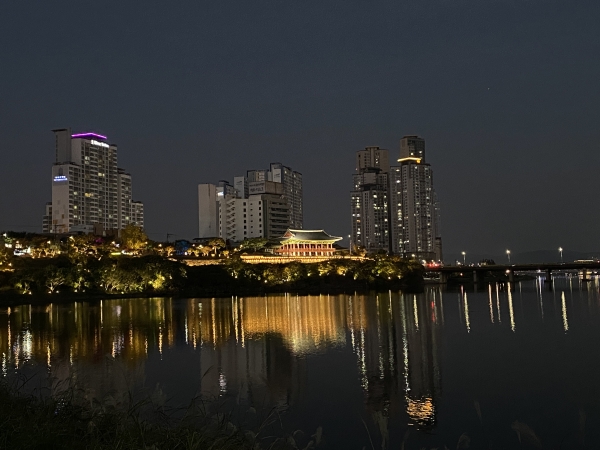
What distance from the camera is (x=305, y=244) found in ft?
401

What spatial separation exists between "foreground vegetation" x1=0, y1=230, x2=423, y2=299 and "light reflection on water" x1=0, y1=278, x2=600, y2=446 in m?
13.2

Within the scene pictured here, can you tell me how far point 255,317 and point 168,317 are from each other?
7307 millimetres

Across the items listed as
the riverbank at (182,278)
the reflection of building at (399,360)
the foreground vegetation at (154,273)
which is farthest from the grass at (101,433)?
the foreground vegetation at (154,273)

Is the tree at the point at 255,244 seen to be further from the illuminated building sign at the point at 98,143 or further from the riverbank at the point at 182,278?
the illuminated building sign at the point at 98,143

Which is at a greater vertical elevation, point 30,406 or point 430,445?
point 30,406

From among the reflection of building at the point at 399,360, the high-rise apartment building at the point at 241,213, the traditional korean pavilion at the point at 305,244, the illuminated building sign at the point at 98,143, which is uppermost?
the illuminated building sign at the point at 98,143

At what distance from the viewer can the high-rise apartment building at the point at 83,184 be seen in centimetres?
16638

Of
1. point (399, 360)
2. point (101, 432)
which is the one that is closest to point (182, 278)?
point (399, 360)

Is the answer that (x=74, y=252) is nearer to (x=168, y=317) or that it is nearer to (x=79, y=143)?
(x=168, y=317)

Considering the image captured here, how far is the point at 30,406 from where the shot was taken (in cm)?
1394

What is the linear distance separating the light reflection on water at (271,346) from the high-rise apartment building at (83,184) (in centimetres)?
11302

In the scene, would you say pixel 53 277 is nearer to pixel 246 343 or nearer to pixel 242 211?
pixel 246 343

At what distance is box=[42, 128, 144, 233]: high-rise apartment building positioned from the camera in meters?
166

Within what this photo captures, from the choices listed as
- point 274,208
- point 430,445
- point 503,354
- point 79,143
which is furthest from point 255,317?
point 79,143
